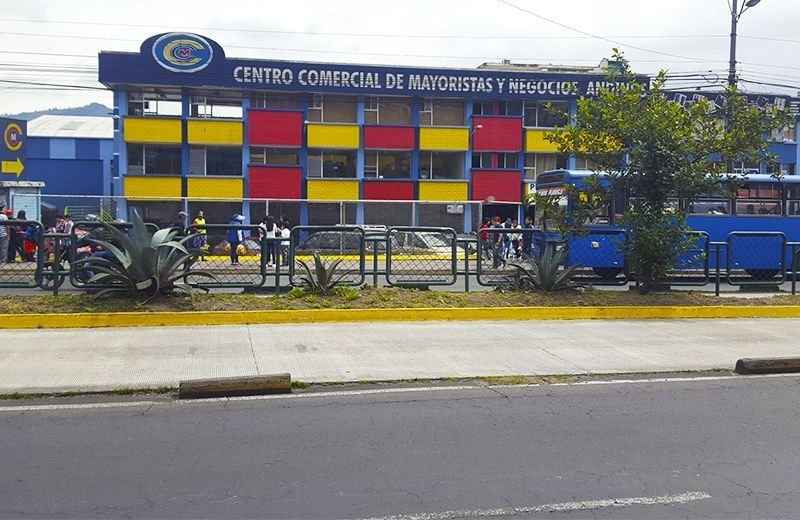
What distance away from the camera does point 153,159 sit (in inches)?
1613

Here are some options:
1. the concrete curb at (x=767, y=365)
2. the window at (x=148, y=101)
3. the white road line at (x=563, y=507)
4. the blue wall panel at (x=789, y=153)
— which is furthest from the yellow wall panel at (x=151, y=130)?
the white road line at (x=563, y=507)

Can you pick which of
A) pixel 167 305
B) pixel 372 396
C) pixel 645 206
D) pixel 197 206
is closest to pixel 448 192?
pixel 197 206

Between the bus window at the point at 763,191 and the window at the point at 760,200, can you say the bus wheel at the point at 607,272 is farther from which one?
the bus window at the point at 763,191

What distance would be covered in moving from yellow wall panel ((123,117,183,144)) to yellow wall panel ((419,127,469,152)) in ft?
44.0

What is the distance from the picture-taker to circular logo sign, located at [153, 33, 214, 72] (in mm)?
39500

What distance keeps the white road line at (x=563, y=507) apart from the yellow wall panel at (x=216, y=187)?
37.7 m

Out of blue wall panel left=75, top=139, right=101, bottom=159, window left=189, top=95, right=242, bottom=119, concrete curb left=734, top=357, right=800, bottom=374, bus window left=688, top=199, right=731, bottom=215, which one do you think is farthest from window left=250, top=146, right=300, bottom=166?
concrete curb left=734, top=357, right=800, bottom=374

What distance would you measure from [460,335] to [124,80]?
34003 millimetres

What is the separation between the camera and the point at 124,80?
39438mm

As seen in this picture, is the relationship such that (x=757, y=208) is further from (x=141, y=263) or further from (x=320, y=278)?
Result: (x=141, y=263)

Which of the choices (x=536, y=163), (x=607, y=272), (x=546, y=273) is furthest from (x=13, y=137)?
(x=546, y=273)

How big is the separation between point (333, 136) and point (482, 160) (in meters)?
8.79

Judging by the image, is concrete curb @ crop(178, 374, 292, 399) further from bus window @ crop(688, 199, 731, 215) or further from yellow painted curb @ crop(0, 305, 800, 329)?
bus window @ crop(688, 199, 731, 215)

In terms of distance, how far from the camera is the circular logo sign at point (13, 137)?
124 feet
